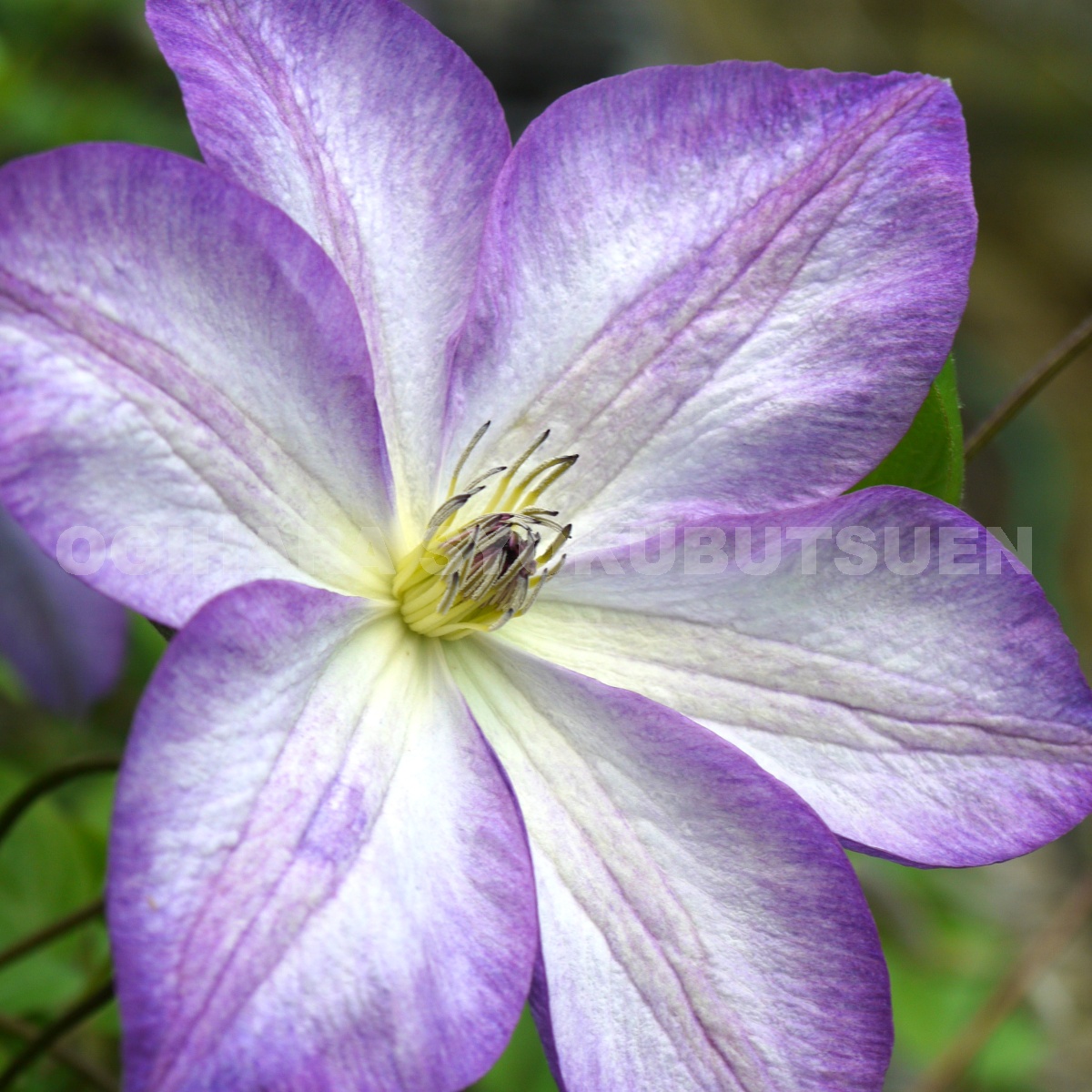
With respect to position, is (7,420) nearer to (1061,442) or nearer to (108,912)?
(108,912)

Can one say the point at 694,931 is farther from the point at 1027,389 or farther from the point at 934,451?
the point at 1027,389

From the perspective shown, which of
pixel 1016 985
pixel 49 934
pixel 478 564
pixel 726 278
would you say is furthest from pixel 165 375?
pixel 1016 985

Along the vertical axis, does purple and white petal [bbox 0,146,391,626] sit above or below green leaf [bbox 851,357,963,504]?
above

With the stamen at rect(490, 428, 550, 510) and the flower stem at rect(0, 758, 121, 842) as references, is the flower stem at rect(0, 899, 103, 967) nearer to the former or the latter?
the flower stem at rect(0, 758, 121, 842)

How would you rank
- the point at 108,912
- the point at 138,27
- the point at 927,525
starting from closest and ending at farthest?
1. the point at 108,912
2. the point at 927,525
3. the point at 138,27

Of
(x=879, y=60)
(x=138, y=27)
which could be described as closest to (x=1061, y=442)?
(x=879, y=60)

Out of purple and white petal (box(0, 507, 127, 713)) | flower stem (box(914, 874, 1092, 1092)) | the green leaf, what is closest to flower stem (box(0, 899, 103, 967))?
purple and white petal (box(0, 507, 127, 713))
